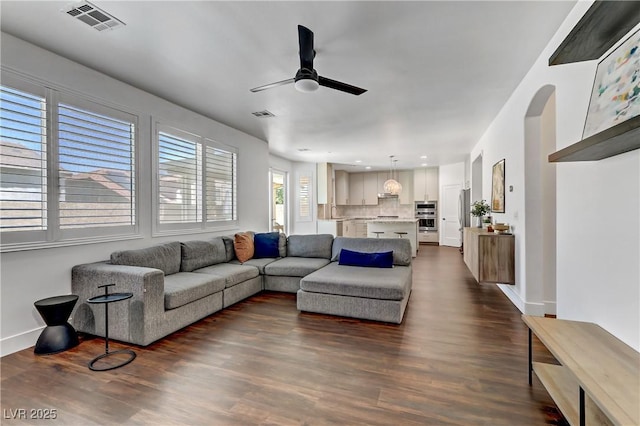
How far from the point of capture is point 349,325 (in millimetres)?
3104

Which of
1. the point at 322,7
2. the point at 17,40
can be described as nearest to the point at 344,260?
the point at 322,7

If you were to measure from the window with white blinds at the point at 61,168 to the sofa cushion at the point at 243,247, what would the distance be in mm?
1489

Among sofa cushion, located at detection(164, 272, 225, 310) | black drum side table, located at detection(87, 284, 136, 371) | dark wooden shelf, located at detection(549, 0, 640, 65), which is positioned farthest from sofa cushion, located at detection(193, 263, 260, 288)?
dark wooden shelf, located at detection(549, 0, 640, 65)

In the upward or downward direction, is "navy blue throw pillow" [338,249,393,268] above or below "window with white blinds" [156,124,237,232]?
below

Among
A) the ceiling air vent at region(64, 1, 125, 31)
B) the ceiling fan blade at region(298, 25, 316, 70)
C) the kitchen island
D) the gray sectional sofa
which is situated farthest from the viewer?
the kitchen island

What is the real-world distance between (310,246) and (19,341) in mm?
3430

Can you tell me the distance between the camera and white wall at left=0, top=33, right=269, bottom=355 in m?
2.50

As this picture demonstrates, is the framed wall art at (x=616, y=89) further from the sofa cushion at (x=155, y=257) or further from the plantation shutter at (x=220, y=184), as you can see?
the plantation shutter at (x=220, y=184)

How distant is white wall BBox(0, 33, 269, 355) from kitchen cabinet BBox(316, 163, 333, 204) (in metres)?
4.62

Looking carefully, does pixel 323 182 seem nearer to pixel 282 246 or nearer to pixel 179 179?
pixel 282 246

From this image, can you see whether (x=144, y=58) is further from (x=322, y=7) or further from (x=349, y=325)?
(x=349, y=325)

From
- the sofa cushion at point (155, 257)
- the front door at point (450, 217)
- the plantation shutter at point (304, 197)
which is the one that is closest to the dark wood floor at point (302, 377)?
the sofa cushion at point (155, 257)

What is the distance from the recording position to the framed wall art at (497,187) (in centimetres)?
420

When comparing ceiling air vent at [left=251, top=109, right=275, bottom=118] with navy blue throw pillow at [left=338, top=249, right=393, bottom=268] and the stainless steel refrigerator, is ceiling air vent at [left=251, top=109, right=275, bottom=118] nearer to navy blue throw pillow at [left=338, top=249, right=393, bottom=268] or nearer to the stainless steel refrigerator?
navy blue throw pillow at [left=338, top=249, right=393, bottom=268]
